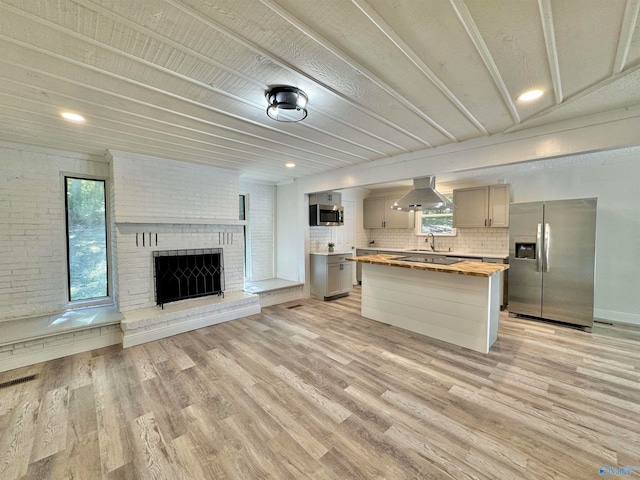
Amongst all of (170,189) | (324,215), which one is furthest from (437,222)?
(170,189)

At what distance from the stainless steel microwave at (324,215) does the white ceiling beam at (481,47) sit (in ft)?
11.7

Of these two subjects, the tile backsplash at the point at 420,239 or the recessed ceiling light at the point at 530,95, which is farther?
the tile backsplash at the point at 420,239

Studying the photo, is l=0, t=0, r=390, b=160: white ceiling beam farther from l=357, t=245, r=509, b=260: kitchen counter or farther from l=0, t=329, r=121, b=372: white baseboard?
l=357, t=245, r=509, b=260: kitchen counter

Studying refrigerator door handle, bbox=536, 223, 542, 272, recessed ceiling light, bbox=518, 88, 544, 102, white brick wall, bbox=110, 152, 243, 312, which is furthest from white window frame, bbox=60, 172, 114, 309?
refrigerator door handle, bbox=536, 223, 542, 272

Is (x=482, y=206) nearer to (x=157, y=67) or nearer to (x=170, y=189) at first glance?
(x=157, y=67)

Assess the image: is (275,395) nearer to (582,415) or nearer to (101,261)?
(582,415)

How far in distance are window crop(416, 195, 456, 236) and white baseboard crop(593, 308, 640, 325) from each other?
8.37ft

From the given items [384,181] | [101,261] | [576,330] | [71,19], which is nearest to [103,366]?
[101,261]

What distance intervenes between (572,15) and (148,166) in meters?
4.56

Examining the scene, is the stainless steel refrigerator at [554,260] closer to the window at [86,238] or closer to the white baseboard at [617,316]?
the white baseboard at [617,316]

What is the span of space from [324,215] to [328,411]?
12.8ft

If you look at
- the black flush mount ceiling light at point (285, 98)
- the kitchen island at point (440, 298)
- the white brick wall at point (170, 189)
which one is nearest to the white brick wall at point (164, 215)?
the white brick wall at point (170, 189)

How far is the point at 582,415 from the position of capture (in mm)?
1953

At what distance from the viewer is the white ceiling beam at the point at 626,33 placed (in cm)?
120
